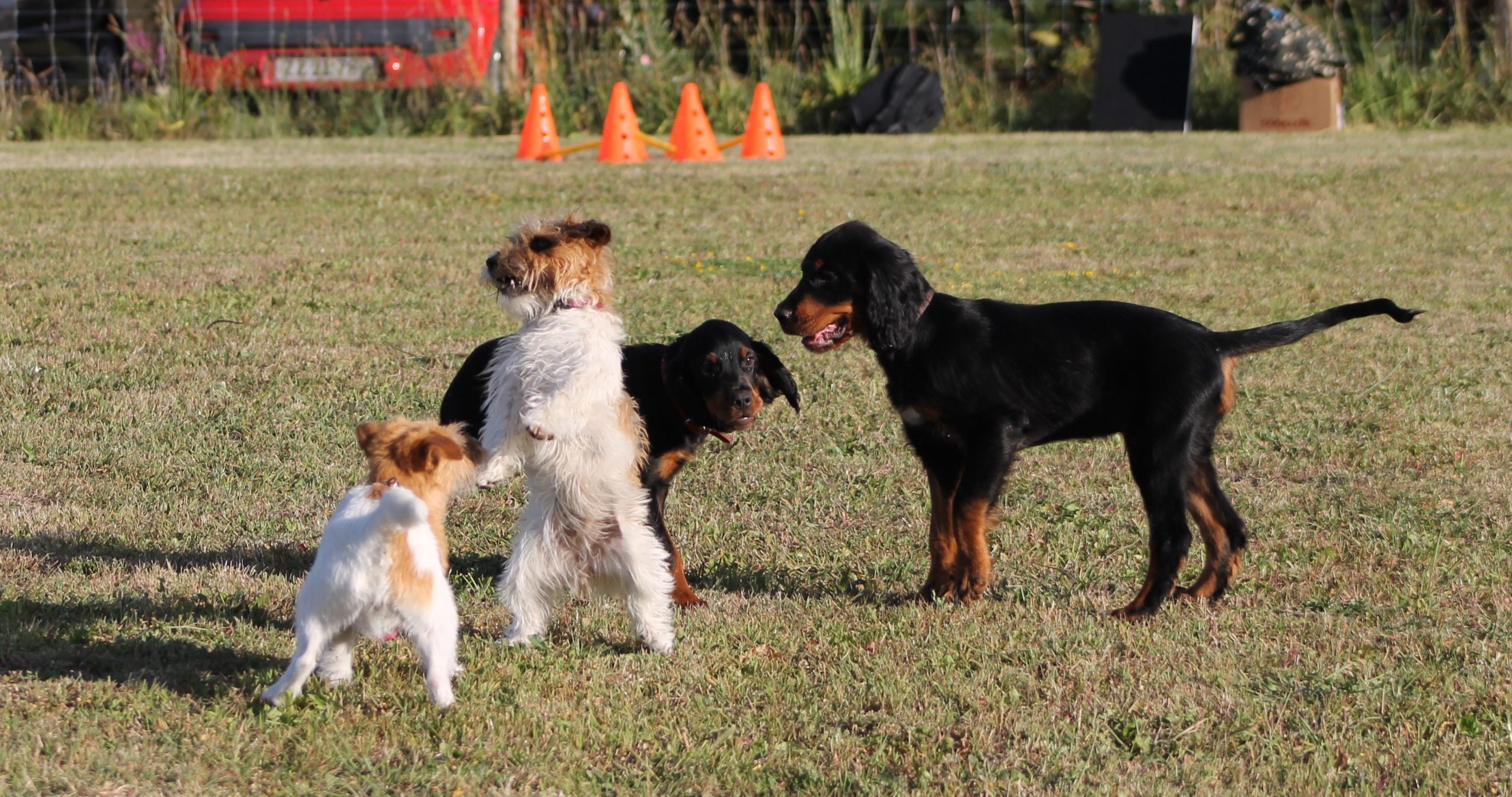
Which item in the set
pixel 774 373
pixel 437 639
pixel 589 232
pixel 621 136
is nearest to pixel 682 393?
pixel 774 373

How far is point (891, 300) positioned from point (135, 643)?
96.6 inches

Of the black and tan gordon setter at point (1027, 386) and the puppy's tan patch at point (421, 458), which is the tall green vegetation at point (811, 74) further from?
the puppy's tan patch at point (421, 458)

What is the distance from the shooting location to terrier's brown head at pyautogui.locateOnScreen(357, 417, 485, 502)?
376 cm

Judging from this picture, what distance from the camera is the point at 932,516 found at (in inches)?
192

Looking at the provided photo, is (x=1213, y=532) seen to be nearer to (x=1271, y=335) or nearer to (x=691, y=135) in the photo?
(x=1271, y=335)

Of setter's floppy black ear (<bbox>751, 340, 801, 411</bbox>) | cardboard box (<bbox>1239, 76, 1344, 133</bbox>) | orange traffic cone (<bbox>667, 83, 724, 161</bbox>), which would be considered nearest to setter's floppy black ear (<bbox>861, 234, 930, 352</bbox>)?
setter's floppy black ear (<bbox>751, 340, 801, 411</bbox>)

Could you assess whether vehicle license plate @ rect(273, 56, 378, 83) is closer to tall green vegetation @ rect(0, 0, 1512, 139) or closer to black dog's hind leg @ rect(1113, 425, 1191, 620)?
tall green vegetation @ rect(0, 0, 1512, 139)

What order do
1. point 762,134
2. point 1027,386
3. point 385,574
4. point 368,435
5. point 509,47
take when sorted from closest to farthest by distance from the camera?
point 385,574
point 368,435
point 1027,386
point 762,134
point 509,47

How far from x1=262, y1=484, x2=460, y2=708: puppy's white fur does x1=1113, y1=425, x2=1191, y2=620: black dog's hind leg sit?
216 cm

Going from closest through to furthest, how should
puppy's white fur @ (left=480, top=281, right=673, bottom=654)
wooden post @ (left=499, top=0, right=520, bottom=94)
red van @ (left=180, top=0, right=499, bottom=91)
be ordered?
puppy's white fur @ (left=480, top=281, right=673, bottom=654)
red van @ (left=180, top=0, right=499, bottom=91)
wooden post @ (left=499, top=0, right=520, bottom=94)

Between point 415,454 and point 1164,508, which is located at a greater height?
point 415,454

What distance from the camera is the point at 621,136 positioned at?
1584cm

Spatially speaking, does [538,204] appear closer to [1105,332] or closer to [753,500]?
[753,500]

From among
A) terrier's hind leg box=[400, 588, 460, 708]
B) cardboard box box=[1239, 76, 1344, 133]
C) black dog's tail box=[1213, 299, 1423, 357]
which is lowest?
terrier's hind leg box=[400, 588, 460, 708]
